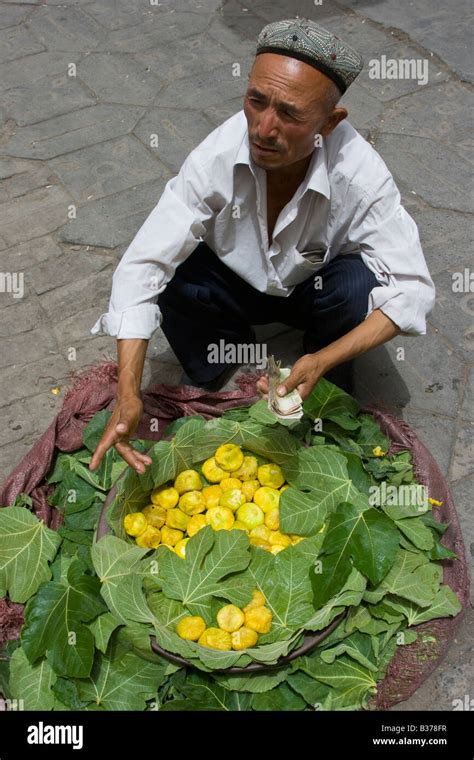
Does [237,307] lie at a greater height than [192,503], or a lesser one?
greater

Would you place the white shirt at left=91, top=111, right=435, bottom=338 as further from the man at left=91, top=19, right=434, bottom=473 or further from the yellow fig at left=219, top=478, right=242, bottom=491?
the yellow fig at left=219, top=478, right=242, bottom=491

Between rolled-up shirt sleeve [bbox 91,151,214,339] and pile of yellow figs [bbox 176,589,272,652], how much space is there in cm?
80

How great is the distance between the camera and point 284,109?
1.95 metres

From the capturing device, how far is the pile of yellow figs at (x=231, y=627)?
2018mm

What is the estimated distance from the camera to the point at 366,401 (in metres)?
2.86

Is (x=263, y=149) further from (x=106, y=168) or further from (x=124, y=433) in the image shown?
(x=106, y=168)

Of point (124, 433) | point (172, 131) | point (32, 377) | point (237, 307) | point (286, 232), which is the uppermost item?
point (286, 232)

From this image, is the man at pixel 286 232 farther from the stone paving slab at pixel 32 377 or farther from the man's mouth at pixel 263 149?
the stone paving slab at pixel 32 377

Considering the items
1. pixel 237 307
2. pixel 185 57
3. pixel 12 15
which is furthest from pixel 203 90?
pixel 237 307

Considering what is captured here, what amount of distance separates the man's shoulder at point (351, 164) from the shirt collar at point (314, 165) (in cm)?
4

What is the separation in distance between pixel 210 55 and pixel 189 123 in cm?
75

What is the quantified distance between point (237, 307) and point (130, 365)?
2.26 feet

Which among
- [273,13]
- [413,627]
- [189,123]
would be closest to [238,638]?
[413,627]
